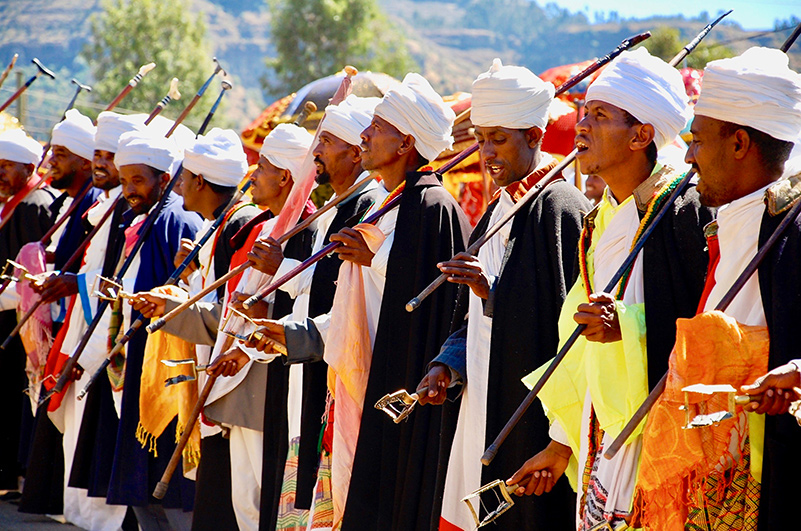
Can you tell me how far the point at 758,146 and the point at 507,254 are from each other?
4.07 feet

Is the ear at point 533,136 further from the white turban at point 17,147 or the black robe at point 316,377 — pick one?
the white turban at point 17,147

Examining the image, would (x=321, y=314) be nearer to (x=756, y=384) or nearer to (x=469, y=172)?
(x=756, y=384)

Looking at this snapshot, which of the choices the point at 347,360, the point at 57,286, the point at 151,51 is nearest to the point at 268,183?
the point at 347,360

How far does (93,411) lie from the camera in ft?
23.2

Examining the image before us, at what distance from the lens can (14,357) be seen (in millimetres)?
8648

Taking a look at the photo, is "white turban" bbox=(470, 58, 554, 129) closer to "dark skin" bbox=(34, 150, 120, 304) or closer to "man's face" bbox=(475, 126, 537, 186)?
"man's face" bbox=(475, 126, 537, 186)

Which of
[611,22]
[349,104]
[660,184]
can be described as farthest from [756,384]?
[611,22]

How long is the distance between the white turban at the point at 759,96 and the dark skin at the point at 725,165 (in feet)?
0.15

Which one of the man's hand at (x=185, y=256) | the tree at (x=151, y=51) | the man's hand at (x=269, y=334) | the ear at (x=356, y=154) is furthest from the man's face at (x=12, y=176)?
the tree at (x=151, y=51)

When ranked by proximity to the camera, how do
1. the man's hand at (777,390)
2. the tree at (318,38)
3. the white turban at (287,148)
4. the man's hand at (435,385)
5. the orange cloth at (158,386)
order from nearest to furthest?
the man's hand at (777,390) → the man's hand at (435,385) → the white turban at (287,148) → the orange cloth at (158,386) → the tree at (318,38)

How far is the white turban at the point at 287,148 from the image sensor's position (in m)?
6.04

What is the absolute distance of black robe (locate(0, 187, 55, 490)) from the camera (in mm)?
8633

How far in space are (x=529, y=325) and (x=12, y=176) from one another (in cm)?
636

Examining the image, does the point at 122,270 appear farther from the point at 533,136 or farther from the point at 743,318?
the point at 743,318
